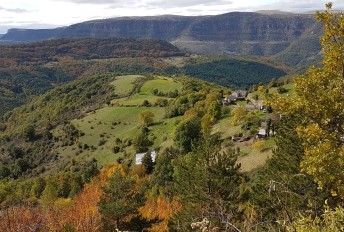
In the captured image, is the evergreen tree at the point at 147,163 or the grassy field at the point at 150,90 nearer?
the evergreen tree at the point at 147,163

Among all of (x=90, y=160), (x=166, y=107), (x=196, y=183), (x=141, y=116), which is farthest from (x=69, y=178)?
(x=196, y=183)

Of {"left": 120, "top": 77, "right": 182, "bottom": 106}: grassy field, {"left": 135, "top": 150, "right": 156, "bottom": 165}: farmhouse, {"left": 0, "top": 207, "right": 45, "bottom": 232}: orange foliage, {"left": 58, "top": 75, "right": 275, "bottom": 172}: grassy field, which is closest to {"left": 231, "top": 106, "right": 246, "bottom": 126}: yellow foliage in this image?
{"left": 58, "top": 75, "right": 275, "bottom": 172}: grassy field

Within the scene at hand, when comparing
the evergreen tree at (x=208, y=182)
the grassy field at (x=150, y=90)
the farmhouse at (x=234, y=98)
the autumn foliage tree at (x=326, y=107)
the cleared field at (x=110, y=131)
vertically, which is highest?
the autumn foliage tree at (x=326, y=107)

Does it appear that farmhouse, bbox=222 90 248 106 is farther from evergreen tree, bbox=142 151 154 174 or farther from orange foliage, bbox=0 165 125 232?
orange foliage, bbox=0 165 125 232

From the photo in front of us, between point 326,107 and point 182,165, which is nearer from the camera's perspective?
point 326,107

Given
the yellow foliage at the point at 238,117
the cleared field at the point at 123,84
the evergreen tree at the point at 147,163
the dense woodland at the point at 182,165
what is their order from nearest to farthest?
1. the dense woodland at the point at 182,165
2. the yellow foliage at the point at 238,117
3. the evergreen tree at the point at 147,163
4. the cleared field at the point at 123,84

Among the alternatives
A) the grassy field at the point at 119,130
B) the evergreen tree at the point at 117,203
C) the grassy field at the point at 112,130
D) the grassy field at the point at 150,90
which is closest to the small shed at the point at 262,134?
the grassy field at the point at 119,130

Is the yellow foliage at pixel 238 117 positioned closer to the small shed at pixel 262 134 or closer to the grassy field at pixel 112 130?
the small shed at pixel 262 134

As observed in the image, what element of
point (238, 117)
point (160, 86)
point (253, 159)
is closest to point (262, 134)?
point (253, 159)

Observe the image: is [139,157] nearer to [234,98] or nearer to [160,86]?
[234,98]
